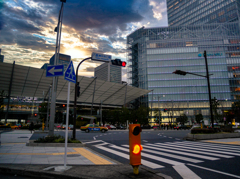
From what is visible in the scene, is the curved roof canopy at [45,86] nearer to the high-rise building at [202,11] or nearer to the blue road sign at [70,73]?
the blue road sign at [70,73]

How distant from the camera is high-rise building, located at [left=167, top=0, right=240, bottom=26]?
353ft

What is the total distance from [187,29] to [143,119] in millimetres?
63014

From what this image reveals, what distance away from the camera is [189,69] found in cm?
8556

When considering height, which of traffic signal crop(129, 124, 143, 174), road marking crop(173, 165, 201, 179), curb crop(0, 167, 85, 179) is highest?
traffic signal crop(129, 124, 143, 174)

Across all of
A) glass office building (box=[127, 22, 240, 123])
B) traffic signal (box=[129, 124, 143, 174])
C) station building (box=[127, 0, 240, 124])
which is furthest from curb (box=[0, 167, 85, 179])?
glass office building (box=[127, 22, 240, 123])

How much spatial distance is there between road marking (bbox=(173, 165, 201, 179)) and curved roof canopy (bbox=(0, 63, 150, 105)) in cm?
4562

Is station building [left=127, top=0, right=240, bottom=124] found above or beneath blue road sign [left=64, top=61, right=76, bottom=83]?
above

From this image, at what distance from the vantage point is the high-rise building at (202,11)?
4231 inches

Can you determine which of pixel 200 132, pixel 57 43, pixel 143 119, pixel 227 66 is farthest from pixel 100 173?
pixel 227 66

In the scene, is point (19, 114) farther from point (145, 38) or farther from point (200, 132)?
point (200, 132)

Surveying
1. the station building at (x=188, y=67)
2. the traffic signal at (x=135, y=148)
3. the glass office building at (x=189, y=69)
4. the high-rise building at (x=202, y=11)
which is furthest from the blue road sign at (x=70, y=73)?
the high-rise building at (x=202, y=11)

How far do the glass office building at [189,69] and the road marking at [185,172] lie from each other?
76.8 m

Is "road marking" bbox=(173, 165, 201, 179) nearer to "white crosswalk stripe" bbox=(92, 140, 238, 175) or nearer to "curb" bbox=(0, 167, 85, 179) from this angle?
"white crosswalk stripe" bbox=(92, 140, 238, 175)

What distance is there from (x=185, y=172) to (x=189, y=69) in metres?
87.3
